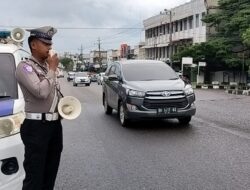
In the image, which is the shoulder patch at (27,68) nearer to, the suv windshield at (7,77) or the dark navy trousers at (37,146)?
the dark navy trousers at (37,146)

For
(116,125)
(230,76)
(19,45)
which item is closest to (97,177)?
(19,45)

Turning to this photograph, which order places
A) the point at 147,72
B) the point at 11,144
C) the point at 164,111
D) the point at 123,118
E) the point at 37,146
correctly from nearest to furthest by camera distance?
1. the point at 37,146
2. the point at 11,144
3. the point at 164,111
4. the point at 123,118
5. the point at 147,72

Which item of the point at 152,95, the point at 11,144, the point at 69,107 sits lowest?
the point at 152,95

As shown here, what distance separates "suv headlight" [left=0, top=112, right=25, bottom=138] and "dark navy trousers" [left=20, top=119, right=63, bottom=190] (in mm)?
435

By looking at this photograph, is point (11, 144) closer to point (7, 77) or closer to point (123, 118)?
point (7, 77)

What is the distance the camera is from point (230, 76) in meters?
53.4

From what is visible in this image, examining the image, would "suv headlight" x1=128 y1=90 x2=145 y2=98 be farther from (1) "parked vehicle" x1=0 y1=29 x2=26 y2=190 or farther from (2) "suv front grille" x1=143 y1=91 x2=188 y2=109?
(1) "parked vehicle" x1=0 y1=29 x2=26 y2=190

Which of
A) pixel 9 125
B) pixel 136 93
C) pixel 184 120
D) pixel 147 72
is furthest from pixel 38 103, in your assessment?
pixel 147 72

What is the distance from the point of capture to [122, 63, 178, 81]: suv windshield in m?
12.9

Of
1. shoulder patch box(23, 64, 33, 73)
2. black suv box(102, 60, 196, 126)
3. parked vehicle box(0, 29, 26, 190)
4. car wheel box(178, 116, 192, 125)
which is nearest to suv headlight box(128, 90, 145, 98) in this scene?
black suv box(102, 60, 196, 126)

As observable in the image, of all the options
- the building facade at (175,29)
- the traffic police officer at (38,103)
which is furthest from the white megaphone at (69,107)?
the building facade at (175,29)

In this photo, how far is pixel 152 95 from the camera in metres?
11.7

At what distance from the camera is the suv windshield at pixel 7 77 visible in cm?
545

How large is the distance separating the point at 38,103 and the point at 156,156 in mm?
4395
